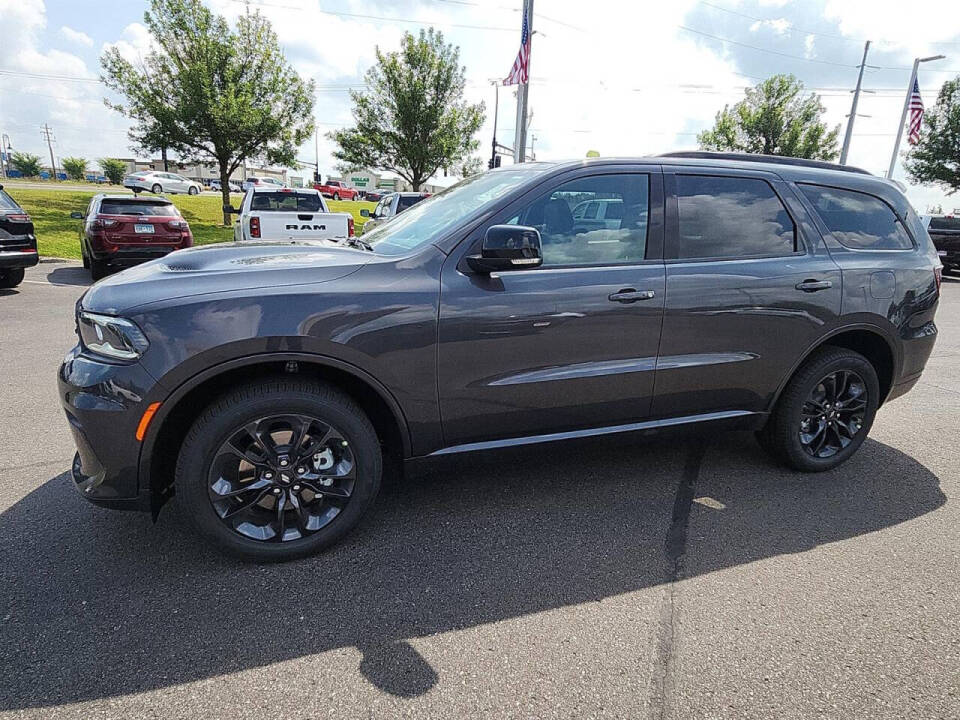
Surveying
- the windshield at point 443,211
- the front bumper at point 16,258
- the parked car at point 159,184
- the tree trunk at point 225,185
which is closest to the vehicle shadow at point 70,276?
the front bumper at point 16,258

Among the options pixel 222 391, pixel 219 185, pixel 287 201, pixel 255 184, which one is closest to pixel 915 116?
pixel 287 201

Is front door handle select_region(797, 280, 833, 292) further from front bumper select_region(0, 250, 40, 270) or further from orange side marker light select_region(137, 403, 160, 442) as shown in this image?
front bumper select_region(0, 250, 40, 270)

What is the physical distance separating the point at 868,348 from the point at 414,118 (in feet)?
69.5

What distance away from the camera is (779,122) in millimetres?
30531

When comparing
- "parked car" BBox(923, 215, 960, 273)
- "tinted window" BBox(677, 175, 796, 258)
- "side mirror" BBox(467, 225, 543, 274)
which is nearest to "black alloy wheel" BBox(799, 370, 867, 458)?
"tinted window" BBox(677, 175, 796, 258)

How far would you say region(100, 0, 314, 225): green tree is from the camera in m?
18.4

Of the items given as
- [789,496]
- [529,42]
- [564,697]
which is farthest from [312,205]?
[564,697]

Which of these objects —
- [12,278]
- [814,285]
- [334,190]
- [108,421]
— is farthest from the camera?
[334,190]

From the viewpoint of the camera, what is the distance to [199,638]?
7.55ft

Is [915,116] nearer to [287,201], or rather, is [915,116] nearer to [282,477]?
[287,201]

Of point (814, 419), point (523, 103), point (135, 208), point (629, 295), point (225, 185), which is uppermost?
point (523, 103)

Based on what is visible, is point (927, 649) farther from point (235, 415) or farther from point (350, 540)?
point (235, 415)

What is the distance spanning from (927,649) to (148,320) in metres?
3.28

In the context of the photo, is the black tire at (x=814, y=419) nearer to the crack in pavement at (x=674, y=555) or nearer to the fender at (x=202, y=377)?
the crack in pavement at (x=674, y=555)
